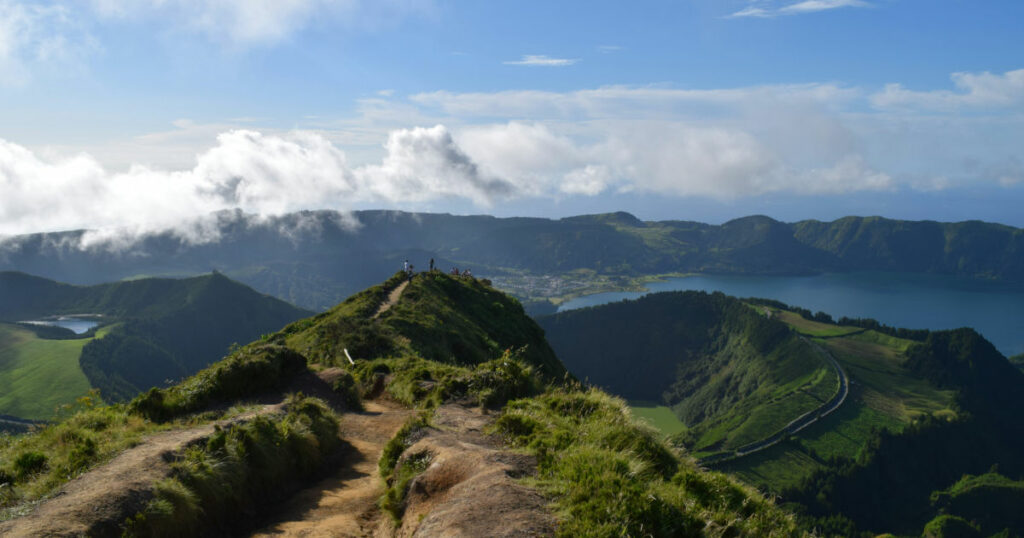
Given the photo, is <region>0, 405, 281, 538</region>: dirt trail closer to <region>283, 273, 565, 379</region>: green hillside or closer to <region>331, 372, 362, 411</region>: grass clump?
<region>331, 372, 362, 411</region>: grass clump

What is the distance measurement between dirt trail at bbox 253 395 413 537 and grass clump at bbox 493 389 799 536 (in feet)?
11.6

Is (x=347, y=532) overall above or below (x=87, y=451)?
below

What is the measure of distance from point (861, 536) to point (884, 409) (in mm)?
83773

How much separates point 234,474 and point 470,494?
20.3ft

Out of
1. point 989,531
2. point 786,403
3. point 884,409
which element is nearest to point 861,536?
point 989,531

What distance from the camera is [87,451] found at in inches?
459

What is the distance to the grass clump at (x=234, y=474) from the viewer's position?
10.2 metres

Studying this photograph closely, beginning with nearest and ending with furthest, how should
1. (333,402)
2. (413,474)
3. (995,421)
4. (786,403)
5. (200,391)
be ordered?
(413,474)
(200,391)
(333,402)
(786,403)
(995,421)

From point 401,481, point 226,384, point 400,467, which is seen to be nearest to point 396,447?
point 400,467

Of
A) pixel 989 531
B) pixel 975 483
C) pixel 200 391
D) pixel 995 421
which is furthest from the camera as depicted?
pixel 995 421

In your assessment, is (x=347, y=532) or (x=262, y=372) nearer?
(x=347, y=532)

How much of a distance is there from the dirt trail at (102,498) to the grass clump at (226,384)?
15.9ft

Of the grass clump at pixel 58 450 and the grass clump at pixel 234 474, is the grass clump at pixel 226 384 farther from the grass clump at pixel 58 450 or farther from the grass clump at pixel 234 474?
the grass clump at pixel 234 474

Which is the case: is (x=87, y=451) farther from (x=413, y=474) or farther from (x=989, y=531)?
(x=989, y=531)
